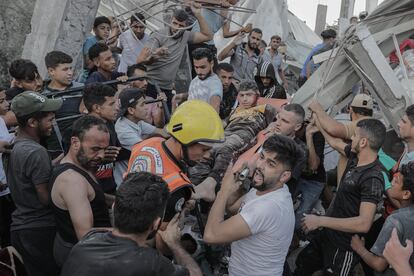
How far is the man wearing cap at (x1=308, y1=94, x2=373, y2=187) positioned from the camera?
15.2 ft

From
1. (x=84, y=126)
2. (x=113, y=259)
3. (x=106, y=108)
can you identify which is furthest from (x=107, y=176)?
(x=113, y=259)

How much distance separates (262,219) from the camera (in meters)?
2.84

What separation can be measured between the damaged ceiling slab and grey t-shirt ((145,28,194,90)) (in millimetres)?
1970

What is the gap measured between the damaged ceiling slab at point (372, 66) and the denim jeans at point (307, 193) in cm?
123

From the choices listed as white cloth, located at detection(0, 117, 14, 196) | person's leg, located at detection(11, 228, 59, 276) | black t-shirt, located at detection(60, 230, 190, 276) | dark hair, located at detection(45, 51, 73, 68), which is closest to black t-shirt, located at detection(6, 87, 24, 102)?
dark hair, located at detection(45, 51, 73, 68)

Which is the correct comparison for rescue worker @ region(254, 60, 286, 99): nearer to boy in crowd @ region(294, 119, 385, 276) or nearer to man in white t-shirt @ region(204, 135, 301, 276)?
boy in crowd @ region(294, 119, 385, 276)

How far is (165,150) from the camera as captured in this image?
3.11 metres

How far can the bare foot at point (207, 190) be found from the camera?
369cm

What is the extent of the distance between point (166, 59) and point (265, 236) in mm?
4380

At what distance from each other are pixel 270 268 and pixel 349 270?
121cm

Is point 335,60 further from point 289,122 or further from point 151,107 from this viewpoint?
point 151,107

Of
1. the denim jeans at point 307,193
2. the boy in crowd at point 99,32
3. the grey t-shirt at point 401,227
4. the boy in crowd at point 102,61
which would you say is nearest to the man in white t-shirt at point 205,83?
the boy in crowd at point 102,61

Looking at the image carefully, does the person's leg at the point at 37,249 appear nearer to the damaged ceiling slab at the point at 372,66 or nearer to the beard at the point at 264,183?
the beard at the point at 264,183

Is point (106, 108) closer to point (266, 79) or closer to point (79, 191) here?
point (79, 191)
